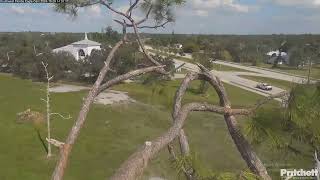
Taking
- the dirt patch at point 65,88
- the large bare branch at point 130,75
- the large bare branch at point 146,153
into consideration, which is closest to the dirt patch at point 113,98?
the dirt patch at point 65,88

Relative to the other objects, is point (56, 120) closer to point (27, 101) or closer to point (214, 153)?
point (27, 101)

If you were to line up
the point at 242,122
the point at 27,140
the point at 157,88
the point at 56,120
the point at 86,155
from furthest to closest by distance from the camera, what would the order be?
the point at 56,120, the point at 27,140, the point at 86,155, the point at 157,88, the point at 242,122

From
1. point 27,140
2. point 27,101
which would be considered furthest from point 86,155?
point 27,101

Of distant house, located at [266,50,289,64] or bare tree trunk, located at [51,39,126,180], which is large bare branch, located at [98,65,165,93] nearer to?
bare tree trunk, located at [51,39,126,180]

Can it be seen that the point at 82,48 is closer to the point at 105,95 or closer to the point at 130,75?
the point at 105,95

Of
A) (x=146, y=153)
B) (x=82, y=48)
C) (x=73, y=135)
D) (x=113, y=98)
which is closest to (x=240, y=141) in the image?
(x=146, y=153)

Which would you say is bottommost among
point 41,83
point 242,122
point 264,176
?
point 41,83

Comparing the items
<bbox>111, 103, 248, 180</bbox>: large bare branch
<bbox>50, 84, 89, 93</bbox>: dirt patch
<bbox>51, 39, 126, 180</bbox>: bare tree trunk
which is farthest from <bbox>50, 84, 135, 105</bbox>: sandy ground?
<bbox>111, 103, 248, 180</bbox>: large bare branch
